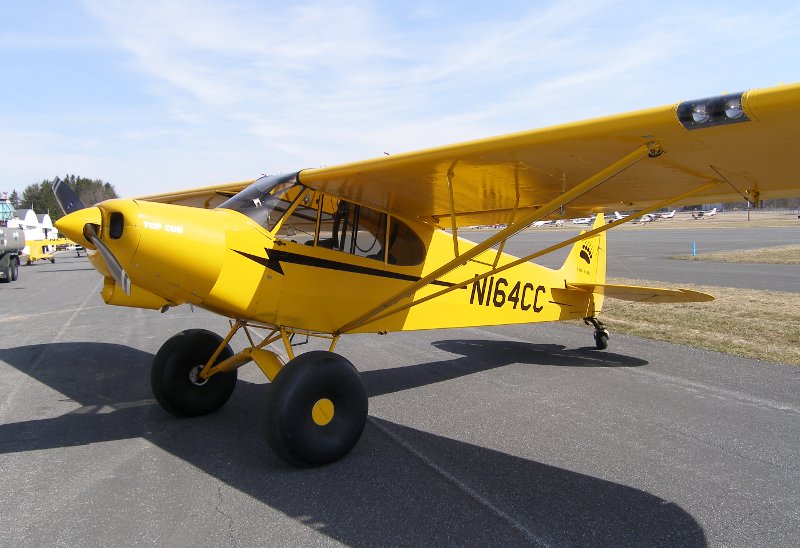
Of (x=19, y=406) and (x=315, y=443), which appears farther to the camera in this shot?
(x=19, y=406)

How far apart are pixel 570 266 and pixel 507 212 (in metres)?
2.50

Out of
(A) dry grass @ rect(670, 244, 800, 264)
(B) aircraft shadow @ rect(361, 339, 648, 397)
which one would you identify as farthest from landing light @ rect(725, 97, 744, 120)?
(A) dry grass @ rect(670, 244, 800, 264)

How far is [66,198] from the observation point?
6395 millimetres

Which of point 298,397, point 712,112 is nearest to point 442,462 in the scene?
point 298,397

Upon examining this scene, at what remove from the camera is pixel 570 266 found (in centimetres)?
849

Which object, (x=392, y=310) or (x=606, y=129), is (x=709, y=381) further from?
(x=606, y=129)

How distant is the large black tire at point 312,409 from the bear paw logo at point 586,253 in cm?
551

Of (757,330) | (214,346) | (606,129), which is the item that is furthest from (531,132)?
(757,330)

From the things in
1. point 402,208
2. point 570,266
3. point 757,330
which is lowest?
point 757,330

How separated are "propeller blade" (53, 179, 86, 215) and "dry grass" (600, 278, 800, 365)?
335 inches

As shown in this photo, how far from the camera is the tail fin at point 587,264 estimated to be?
850cm

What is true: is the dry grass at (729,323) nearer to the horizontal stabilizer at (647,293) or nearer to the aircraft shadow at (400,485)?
the horizontal stabilizer at (647,293)

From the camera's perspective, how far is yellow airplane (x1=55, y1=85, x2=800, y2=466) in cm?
350

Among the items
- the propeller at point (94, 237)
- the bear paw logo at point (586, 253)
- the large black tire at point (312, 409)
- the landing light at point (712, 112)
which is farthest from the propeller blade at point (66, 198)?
the bear paw logo at point (586, 253)
